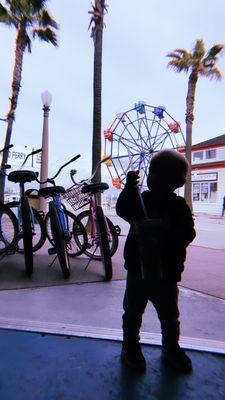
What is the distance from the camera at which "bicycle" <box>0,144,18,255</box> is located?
3.69 m

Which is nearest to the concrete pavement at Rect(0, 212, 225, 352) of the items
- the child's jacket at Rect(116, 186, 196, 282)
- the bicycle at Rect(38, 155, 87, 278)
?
the bicycle at Rect(38, 155, 87, 278)

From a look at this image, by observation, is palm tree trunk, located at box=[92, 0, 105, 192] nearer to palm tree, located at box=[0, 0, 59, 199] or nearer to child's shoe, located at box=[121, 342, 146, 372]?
palm tree, located at box=[0, 0, 59, 199]

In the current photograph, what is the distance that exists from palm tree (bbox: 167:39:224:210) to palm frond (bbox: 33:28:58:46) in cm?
865

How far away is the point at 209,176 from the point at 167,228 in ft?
89.4

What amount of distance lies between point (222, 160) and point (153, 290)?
27.0 m

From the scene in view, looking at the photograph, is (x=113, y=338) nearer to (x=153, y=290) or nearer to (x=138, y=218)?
(x=153, y=290)

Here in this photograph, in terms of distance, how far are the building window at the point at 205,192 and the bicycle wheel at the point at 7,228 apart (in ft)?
82.9

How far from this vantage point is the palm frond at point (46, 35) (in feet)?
42.7

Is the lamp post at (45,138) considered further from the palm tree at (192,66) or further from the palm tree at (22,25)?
the palm tree at (192,66)

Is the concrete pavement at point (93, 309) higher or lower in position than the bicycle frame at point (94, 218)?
lower

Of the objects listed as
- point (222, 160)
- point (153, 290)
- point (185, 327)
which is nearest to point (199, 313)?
point (185, 327)

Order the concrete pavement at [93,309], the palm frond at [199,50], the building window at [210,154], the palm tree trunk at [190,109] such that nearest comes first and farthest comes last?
the concrete pavement at [93,309]
the palm frond at [199,50]
the palm tree trunk at [190,109]
the building window at [210,154]

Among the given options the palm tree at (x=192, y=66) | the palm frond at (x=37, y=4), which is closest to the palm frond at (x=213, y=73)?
the palm tree at (x=192, y=66)

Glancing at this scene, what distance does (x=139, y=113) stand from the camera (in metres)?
17.4
